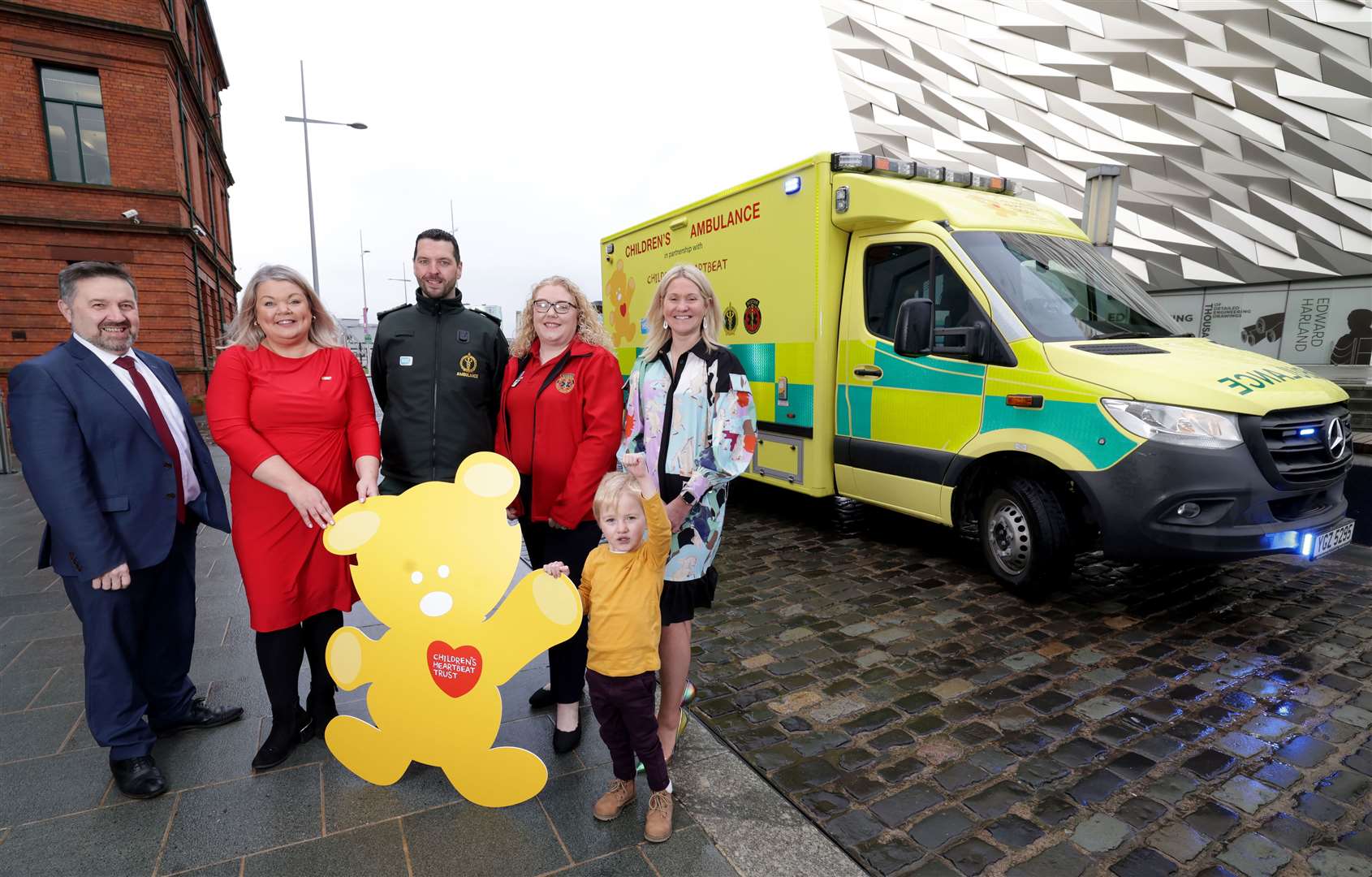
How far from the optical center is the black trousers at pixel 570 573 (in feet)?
9.02

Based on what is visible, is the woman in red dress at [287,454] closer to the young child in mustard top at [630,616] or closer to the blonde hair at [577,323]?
the blonde hair at [577,323]

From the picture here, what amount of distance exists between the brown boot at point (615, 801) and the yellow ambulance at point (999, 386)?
121 inches

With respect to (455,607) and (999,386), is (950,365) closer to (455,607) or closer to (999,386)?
(999,386)

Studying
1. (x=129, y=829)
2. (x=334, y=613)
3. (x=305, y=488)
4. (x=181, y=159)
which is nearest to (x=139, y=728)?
(x=129, y=829)

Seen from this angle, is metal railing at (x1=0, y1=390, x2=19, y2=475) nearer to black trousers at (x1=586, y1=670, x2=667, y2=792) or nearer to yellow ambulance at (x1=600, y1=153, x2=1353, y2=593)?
yellow ambulance at (x1=600, y1=153, x2=1353, y2=593)

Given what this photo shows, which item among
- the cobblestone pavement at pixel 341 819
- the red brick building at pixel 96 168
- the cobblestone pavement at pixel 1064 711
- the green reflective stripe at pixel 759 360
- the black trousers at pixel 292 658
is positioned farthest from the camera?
the red brick building at pixel 96 168

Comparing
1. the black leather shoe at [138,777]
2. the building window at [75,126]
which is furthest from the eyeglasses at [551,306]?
the building window at [75,126]

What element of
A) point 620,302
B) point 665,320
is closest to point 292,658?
point 665,320

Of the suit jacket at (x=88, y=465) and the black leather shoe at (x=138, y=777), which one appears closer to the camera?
the suit jacket at (x=88, y=465)

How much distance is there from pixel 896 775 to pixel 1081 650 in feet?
5.65

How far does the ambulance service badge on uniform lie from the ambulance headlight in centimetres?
306

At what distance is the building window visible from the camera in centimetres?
1501

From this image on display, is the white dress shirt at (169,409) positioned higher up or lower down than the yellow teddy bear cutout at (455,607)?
A: higher up

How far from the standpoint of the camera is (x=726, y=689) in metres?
3.38
